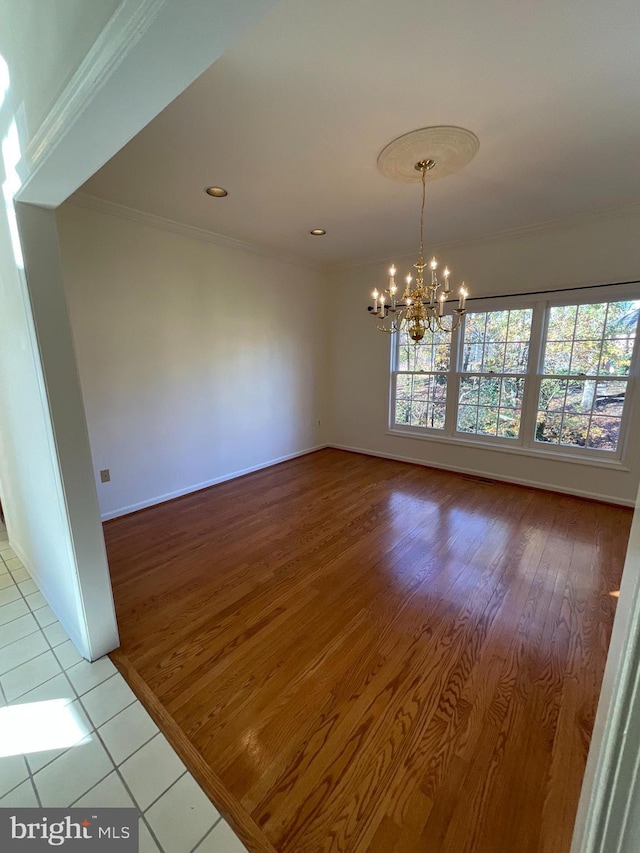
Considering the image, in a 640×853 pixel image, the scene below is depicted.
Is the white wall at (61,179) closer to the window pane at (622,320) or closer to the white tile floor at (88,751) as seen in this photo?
the white tile floor at (88,751)

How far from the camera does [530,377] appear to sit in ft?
11.7

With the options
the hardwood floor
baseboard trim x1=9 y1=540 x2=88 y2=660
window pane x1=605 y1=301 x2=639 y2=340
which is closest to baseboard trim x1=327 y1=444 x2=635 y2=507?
the hardwood floor

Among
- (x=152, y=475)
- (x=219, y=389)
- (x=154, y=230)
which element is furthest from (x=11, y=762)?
(x=154, y=230)

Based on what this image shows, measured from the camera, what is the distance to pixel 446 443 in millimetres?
4191

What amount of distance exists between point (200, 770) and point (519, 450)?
3.69 meters

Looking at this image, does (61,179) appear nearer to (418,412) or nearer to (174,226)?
(174,226)

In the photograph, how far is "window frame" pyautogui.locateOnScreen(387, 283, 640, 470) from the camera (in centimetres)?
307

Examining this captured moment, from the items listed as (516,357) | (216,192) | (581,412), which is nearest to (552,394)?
(581,412)

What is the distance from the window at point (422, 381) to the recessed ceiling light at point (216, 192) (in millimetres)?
2574

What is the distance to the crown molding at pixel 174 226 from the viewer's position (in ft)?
8.65

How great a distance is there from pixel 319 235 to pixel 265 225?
60cm

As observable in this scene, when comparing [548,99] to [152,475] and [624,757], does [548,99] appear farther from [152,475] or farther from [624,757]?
[152,475]

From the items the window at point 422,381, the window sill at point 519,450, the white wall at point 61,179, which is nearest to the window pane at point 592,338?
the window sill at point 519,450

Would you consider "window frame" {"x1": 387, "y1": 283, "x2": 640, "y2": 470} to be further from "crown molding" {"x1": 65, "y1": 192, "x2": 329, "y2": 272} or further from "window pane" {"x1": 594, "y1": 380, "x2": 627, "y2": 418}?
"crown molding" {"x1": 65, "y1": 192, "x2": 329, "y2": 272}
